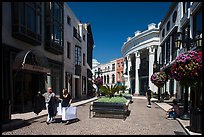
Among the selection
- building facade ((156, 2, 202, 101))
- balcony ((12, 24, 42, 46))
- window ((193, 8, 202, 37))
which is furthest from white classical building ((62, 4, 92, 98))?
window ((193, 8, 202, 37))

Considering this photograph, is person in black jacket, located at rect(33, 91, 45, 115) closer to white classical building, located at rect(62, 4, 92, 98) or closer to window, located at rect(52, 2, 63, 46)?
window, located at rect(52, 2, 63, 46)

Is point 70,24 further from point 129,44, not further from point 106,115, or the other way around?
point 129,44

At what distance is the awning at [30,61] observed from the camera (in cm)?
1100

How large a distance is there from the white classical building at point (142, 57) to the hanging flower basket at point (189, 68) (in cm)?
2467

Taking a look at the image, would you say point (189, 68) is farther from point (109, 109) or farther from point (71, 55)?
point (71, 55)

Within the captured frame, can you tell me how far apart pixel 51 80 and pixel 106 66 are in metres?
58.1

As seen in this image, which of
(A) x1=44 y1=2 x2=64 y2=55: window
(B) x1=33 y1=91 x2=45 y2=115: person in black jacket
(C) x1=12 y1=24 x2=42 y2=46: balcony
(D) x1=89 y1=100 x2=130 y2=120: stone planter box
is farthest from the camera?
(A) x1=44 y1=2 x2=64 y2=55: window

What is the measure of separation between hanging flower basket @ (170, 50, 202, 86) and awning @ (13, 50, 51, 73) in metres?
8.00

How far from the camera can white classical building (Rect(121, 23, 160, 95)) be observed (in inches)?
1344

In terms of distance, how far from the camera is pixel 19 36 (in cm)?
1151

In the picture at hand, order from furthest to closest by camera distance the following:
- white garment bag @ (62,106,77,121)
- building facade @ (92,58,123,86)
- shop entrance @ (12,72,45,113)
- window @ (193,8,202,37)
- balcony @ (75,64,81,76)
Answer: building facade @ (92,58,123,86)
balcony @ (75,64,81,76)
window @ (193,8,202,37)
shop entrance @ (12,72,45,113)
white garment bag @ (62,106,77,121)

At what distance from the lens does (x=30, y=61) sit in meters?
12.1

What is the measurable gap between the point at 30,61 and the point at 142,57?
3135 centimetres

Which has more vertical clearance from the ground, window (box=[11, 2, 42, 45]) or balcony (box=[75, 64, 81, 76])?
window (box=[11, 2, 42, 45])
